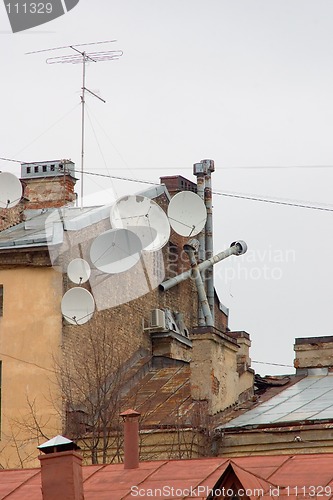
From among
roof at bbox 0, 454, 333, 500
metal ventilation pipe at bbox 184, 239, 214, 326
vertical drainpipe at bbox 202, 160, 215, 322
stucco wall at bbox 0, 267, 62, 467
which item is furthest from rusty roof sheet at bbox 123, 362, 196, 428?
roof at bbox 0, 454, 333, 500

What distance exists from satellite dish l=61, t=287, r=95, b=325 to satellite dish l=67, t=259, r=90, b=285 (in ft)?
2.10

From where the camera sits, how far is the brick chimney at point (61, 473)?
80.9ft

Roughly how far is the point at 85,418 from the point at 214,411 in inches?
111

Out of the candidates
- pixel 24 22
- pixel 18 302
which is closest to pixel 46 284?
pixel 18 302

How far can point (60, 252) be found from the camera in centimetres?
3819

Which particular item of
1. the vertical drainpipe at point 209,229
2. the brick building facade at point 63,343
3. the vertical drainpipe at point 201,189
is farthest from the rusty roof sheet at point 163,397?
the vertical drainpipe at point 201,189

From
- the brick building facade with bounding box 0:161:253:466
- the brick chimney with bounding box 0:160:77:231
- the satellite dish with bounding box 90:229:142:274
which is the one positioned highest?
the brick chimney with bounding box 0:160:77:231

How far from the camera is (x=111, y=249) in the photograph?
38594 mm

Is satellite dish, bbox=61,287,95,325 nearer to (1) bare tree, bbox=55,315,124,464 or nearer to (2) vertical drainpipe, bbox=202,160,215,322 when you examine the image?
(1) bare tree, bbox=55,315,124,464

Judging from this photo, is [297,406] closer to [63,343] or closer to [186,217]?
[63,343]

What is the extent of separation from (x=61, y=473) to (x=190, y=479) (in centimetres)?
226

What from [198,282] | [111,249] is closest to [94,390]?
[111,249]

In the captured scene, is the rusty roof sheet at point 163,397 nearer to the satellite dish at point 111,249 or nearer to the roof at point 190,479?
the satellite dish at point 111,249

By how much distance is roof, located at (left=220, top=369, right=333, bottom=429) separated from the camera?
3650cm
